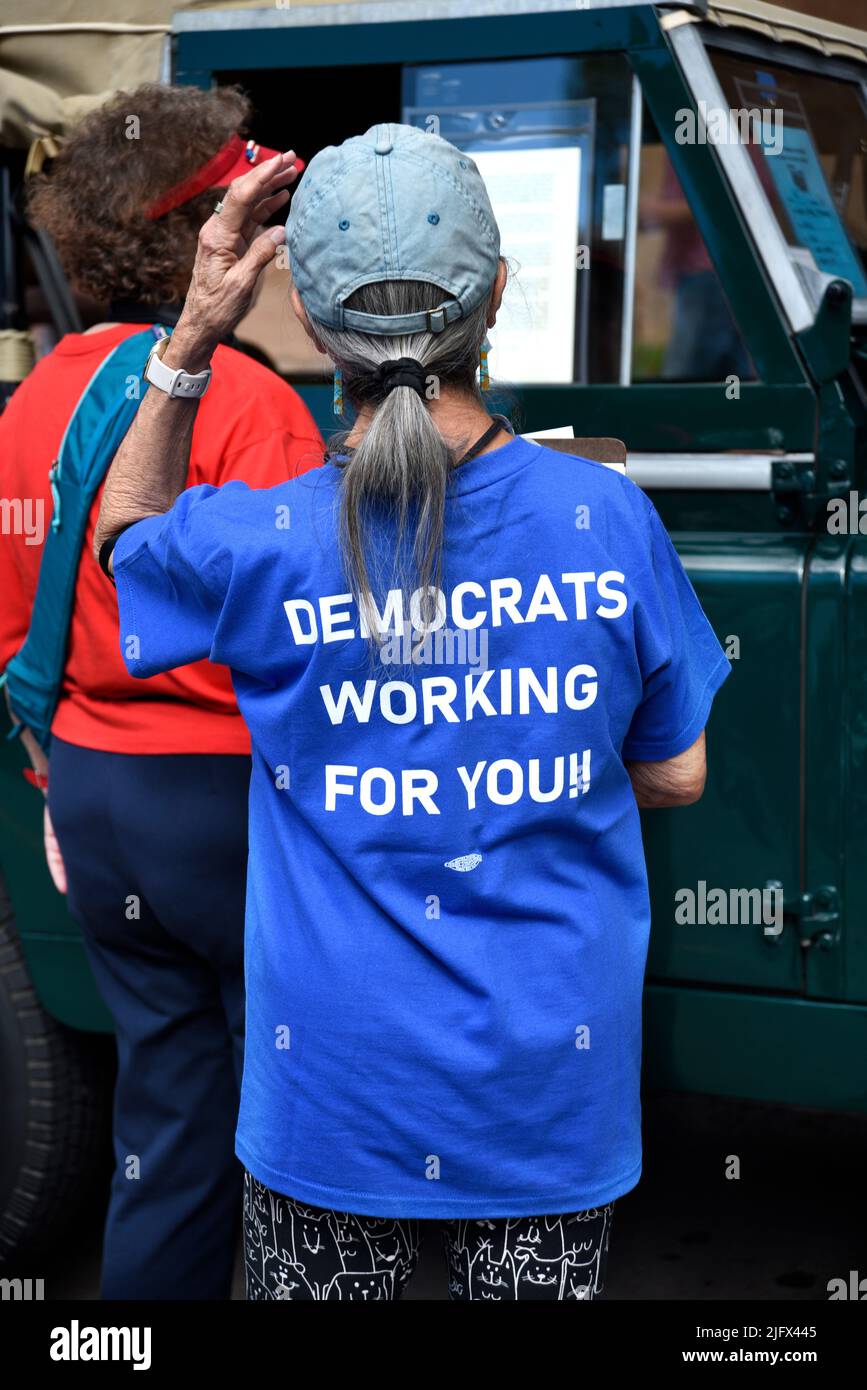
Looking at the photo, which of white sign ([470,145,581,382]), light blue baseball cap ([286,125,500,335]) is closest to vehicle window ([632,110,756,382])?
white sign ([470,145,581,382])

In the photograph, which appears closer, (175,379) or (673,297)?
(175,379)

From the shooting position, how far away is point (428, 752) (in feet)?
5.05

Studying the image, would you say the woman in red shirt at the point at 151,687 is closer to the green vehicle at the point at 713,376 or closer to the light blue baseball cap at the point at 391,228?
the green vehicle at the point at 713,376

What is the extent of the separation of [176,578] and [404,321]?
1.15 feet

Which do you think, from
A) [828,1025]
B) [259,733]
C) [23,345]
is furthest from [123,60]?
[828,1025]

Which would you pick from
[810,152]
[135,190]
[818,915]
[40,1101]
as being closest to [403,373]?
[135,190]

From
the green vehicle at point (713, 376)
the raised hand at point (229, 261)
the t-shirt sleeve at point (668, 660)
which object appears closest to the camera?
the t-shirt sleeve at point (668, 660)

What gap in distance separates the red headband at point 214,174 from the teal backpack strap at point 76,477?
0.56 ft

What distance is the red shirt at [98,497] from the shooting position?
2166 mm

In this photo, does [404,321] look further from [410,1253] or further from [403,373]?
[410,1253]

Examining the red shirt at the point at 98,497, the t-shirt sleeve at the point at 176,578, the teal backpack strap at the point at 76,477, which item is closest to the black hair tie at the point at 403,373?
the t-shirt sleeve at the point at 176,578

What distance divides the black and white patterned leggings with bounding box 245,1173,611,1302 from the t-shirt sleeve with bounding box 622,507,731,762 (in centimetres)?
49

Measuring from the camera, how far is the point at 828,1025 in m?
2.48

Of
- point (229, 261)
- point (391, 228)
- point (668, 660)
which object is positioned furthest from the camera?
point (229, 261)
